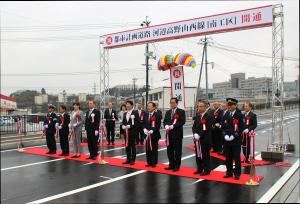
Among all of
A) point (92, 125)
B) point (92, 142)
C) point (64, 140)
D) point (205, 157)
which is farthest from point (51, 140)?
point (205, 157)

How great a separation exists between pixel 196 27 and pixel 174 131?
406cm

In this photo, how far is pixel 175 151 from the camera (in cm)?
855

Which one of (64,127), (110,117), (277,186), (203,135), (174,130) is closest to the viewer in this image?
(277,186)

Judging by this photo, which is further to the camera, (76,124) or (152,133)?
(76,124)

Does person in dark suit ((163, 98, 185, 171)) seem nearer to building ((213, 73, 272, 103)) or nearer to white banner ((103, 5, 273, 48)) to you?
white banner ((103, 5, 273, 48))

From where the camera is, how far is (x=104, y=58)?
13234mm

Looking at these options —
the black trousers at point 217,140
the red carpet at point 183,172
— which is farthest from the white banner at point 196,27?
the red carpet at point 183,172

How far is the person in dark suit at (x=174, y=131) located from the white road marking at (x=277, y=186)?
8.20ft

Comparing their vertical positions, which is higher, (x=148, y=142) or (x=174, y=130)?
(x=174, y=130)

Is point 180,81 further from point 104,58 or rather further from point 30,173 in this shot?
point 30,173

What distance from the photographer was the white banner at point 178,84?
10.6 m

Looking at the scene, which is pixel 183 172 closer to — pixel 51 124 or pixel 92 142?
pixel 92 142

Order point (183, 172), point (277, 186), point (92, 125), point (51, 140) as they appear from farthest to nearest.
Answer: point (51, 140), point (92, 125), point (183, 172), point (277, 186)

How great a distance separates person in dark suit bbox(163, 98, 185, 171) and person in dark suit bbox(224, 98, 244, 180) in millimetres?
1311
